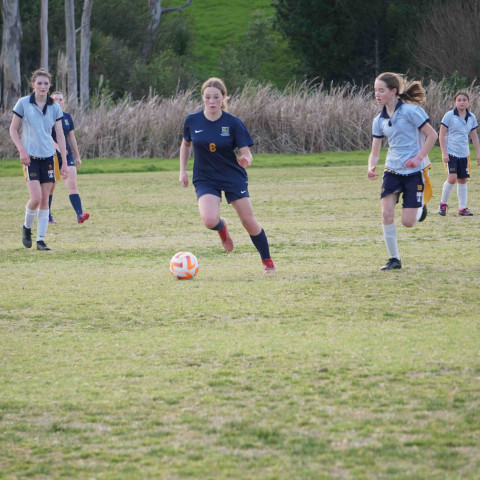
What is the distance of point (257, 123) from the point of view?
95.7ft

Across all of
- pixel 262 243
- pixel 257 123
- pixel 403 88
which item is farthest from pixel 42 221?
pixel 257 123

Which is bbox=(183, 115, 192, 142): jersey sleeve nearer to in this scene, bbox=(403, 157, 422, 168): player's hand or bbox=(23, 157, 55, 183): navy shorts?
bbox=(403, 157, 422, 168): player's hand

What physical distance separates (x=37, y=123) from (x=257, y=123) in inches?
743

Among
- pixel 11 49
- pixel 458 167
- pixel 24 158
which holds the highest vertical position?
pixel 11 49

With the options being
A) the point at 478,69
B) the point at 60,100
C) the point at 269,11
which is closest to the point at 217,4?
the point at 269,11

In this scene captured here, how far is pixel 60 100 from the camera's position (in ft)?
46.0

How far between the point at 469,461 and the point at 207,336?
2.62 m

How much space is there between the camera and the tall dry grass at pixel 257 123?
→ 92.7 ft

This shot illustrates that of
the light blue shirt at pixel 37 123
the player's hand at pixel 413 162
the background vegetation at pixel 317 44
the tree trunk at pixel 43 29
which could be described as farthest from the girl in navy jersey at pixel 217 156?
the background vegetation at pixel 317 44

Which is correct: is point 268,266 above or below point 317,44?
below

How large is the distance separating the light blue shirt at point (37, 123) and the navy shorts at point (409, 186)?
452 centimetres

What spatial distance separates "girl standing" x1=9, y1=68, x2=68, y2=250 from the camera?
10627mm

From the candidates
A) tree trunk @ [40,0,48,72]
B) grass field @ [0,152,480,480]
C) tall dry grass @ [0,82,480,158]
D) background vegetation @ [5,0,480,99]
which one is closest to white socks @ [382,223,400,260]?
grass field @ [0,152,480,480]

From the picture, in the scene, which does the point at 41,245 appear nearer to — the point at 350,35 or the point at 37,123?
the point at 37,123
